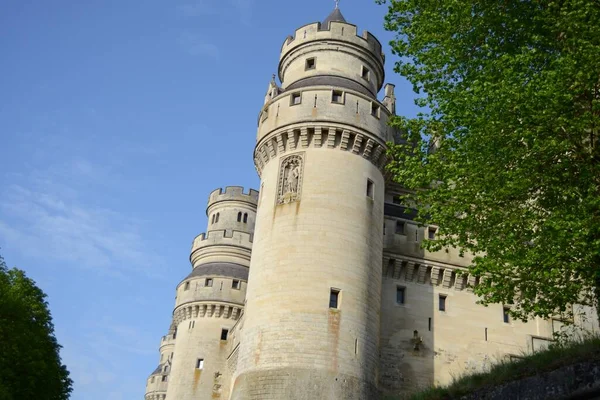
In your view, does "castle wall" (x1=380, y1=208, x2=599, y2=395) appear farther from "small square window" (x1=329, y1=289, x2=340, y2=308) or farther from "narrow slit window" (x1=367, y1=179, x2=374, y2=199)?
"small square window" (x1=329, y1=289, x2=340, y2=308)

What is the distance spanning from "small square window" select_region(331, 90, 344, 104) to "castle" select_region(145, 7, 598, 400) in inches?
3.2

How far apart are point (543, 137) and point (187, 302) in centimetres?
3133

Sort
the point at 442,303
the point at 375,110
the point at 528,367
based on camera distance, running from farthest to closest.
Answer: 1. the point at 442,303
2. the point at 375,110
3. the point at 528,367

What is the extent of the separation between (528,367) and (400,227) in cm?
1778

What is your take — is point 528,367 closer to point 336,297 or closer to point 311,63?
point 336,297

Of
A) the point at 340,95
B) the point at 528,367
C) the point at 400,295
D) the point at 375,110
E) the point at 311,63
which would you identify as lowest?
the point at 528,367

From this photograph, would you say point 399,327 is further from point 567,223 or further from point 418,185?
point 567,223

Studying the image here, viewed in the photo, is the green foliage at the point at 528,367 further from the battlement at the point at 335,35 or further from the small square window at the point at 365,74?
the battlement at the point at 335,35

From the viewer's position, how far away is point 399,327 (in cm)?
2916

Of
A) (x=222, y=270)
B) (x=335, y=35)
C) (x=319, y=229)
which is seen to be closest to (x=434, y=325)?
(x=319, y=229)

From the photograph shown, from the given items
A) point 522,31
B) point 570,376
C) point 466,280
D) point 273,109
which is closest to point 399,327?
point 466,280

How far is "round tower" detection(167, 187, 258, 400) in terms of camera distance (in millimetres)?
41281

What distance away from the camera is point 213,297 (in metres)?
42.8

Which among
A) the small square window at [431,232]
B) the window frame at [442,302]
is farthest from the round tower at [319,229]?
the window frame at [442,302]
